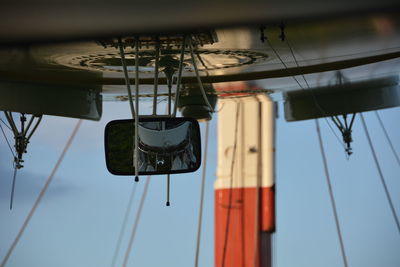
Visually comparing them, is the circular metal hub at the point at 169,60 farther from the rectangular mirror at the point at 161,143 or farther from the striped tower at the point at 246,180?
the striped tower at the point at 246,180

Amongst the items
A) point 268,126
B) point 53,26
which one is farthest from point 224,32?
point 268,126

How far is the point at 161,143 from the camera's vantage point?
498 centimetres

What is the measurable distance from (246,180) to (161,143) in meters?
8.64

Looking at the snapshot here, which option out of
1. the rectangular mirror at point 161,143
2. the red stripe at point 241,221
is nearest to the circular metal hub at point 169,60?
the rectangular mirror at point 161,143

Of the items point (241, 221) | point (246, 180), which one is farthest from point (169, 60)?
point (241, 221)

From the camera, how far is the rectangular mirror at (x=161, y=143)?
16.2ft

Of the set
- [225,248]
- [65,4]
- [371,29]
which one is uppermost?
[225,248]

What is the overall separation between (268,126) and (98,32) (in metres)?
7.94

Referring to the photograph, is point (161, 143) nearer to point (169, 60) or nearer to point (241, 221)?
point (169, 60)

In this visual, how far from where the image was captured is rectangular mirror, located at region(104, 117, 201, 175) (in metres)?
4.94

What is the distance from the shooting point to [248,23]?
5012 millimetres

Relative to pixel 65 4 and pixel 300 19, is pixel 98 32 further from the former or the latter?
pixel 300 19

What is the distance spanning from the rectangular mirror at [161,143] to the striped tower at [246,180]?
7508mm

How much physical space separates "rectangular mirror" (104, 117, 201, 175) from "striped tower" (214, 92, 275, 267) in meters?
7.51
